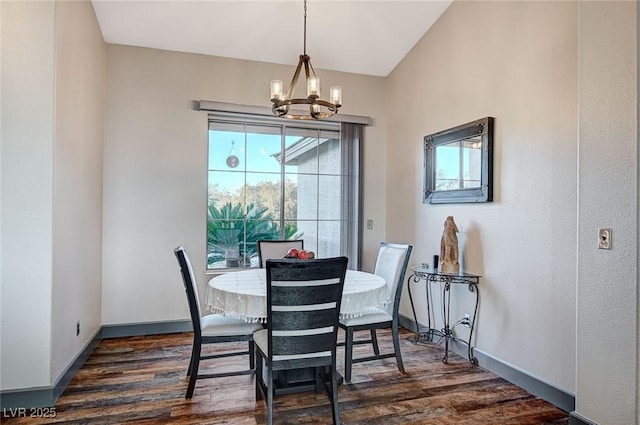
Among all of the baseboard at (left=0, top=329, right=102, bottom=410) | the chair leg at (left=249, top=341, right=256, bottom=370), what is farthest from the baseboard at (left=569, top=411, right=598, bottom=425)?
the baseboard at (left=0, top=329, right=102, bottom=410)

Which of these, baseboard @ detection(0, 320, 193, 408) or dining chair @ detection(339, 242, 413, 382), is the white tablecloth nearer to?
dining chair @ detection(339, 242, 413, 382)

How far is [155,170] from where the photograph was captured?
406cm

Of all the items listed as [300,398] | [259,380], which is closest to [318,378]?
[300,398]

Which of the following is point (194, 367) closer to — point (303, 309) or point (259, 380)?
point (259, 380)

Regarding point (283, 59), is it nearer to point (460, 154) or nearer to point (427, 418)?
point (460, 154)

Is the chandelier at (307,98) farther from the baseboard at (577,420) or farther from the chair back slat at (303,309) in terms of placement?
the baseboard at (577,420)

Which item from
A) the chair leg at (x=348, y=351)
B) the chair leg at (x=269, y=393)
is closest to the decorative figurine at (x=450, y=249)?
the chair leg at (x=348, y=351)

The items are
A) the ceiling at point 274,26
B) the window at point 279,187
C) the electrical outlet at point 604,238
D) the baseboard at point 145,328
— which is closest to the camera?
the electrical outlet at point 604,238

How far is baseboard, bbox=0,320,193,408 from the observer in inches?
96.3

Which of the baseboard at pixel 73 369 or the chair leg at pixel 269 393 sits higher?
the chair leg at pixel 269 393

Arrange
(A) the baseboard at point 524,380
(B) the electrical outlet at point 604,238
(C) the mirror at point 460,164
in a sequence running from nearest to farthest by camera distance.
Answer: (B) the electrical outlet at point 604,238, (A) the baseboard at point 524,380, (C) the mirror at point 460,164

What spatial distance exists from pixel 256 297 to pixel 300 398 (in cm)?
84

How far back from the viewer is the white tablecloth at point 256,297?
2412mm

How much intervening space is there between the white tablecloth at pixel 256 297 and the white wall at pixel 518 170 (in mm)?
1047
